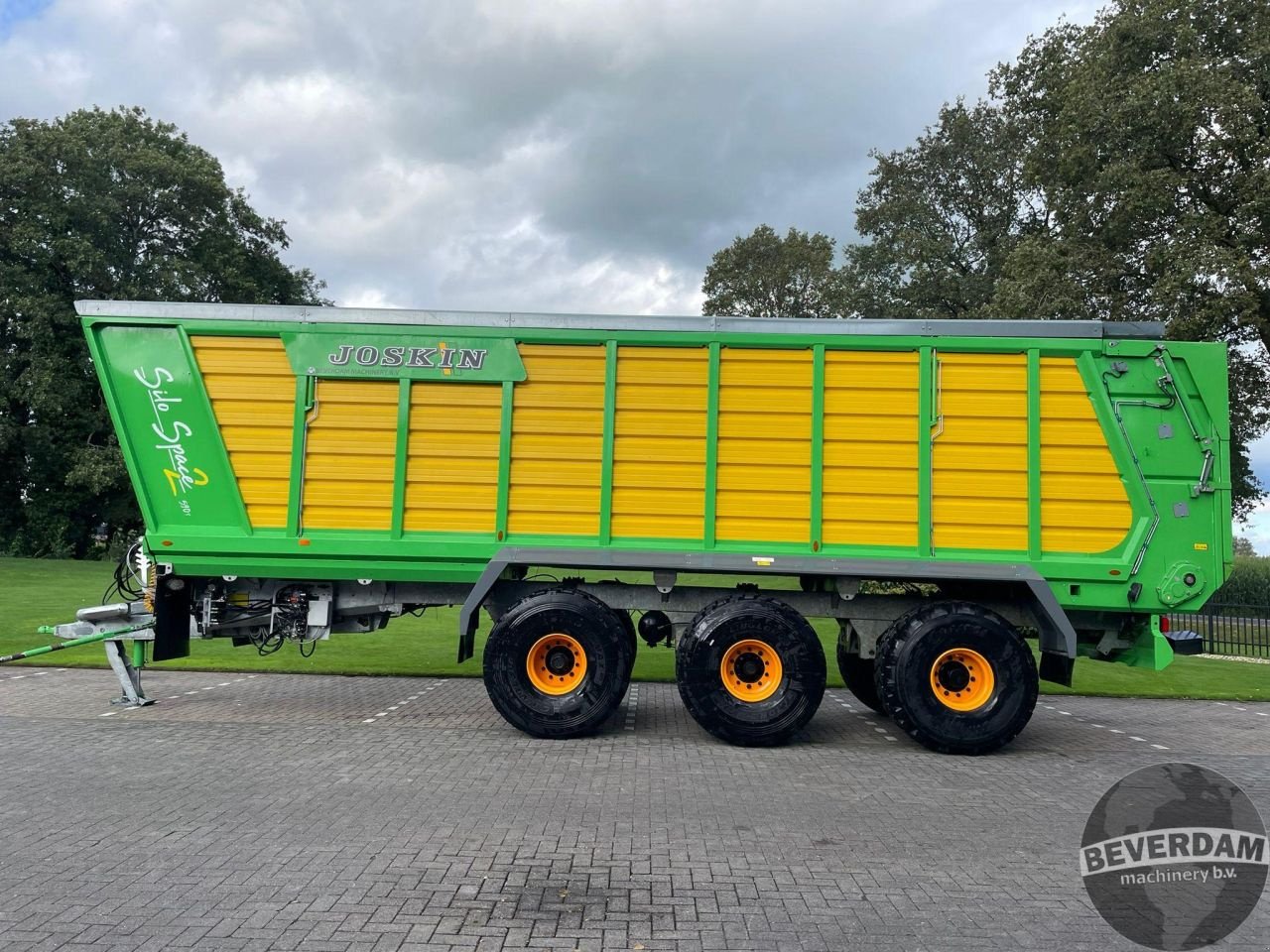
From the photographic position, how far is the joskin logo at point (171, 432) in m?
7.77

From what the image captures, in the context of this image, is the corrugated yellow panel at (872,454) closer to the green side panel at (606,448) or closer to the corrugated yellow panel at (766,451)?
the green side panel at (606,448)

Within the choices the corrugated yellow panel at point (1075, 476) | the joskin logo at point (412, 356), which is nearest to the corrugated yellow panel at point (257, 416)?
the joskin logo at point (412, 356)

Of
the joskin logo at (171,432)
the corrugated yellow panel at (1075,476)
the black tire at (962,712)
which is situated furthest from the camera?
the joskin logo at (171,432)

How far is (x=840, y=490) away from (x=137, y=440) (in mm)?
6197

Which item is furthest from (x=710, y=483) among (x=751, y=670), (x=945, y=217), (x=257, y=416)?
(x=945, y=217)

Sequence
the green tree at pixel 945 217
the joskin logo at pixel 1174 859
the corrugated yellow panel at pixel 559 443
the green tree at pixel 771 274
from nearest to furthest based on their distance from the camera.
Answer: the joskin logo at pixel 1174 859 → the corrugated yellow panel at pixel 559 443 → the green tree at pixel 945 217 → the green tree at pixel 771 274

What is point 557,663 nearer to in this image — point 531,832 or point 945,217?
point 531,832

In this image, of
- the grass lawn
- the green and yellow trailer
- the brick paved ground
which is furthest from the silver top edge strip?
the grass lawn

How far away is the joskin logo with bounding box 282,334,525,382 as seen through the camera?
7.70 metres

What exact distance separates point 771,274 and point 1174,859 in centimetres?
4102

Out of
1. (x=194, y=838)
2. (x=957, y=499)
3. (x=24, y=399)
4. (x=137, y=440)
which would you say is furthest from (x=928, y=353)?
(x=24, y=399)

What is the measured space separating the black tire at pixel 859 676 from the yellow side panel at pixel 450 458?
392cm

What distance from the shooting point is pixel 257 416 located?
25.5 ft

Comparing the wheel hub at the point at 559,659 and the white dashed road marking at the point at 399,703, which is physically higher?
→ the wheel hub at the point at 559,659
